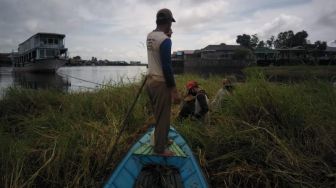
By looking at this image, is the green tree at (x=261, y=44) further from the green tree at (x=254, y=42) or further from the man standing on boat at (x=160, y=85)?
the man standing on boat at (x=160, y=85)

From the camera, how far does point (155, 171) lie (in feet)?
13.2

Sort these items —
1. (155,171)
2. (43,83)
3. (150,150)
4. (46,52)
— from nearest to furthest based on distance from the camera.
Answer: (155,171), (150,150), (43,83), (46,52)

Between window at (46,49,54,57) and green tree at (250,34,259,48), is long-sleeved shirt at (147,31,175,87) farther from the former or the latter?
green tree at (250,34,259,48)

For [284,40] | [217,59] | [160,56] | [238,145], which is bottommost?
[238,145]

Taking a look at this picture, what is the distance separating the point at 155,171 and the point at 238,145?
1585 mm

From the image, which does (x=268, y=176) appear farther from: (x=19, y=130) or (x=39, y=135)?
(x=19, y=130)

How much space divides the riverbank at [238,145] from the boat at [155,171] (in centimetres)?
74

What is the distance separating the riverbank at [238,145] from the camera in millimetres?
4309

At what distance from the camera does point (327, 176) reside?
13.1 feet

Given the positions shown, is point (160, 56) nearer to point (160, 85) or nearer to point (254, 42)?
point (160, 85)

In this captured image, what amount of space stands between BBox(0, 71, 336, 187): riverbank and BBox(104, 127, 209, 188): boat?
741 mm

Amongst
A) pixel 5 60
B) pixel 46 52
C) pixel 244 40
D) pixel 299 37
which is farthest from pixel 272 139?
pixel 5 60

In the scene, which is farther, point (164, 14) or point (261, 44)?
point (261, 44)

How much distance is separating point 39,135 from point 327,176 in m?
4.99
